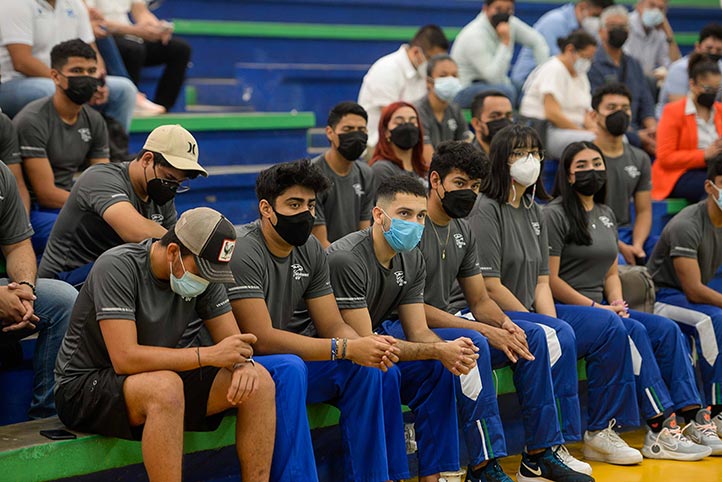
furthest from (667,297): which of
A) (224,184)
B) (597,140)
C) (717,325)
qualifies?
(224,184)

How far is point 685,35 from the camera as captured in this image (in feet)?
34.4

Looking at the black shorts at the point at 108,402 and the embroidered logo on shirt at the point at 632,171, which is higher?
the embroidered logo on shirt at the point at 632,171

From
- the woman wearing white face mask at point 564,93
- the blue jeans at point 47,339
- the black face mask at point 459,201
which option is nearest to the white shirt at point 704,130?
the woman wearing white face mask at point 564,93

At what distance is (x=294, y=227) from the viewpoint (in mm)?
4035

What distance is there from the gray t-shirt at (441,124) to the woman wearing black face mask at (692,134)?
1.37 meters

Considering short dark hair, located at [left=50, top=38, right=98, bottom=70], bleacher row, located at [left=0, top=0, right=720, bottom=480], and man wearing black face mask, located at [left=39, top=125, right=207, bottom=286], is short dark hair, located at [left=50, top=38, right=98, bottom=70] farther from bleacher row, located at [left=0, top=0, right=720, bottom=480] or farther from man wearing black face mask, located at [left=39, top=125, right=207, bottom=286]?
bleacher row, located at [left=0, top=0, right=720, bottom=480]

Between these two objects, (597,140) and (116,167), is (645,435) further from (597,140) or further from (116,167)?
(116,167)

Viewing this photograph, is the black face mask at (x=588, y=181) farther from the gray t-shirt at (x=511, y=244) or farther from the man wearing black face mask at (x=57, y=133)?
the man wearing black face mask at (x=57, y=133)

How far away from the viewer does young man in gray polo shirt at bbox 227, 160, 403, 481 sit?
4.02 m

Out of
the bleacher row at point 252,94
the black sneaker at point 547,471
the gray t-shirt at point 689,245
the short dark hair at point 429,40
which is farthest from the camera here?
the short dark hair at point 429,40

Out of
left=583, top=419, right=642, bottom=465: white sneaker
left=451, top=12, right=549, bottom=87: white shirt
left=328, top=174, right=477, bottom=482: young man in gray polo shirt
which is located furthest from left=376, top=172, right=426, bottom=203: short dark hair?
left=451, top=12, right=549, bottom=87: white shirt

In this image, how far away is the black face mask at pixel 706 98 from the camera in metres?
7.04

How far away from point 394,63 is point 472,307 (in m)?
2.66

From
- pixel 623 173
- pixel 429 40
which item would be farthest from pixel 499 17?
pixel 623 173
